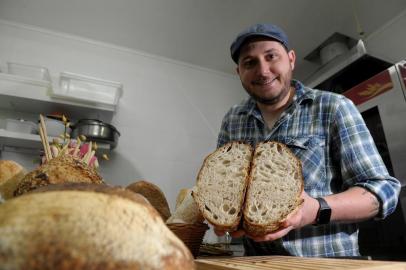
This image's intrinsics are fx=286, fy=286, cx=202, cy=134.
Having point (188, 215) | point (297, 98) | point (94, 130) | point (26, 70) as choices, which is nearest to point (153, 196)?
point (188, 215)

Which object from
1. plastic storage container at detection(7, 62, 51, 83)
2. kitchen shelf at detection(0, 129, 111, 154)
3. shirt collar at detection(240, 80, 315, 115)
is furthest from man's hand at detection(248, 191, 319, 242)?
plastic storage container at detection(7, 62, 51, 83)

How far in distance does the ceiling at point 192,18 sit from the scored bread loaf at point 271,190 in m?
1.93

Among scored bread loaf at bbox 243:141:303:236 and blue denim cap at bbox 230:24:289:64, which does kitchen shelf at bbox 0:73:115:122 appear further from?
scored bread loaf at bbox 243:141:303:236

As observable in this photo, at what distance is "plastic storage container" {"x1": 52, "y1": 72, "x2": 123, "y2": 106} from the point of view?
224 centimetres

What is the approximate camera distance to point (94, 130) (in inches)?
85.5

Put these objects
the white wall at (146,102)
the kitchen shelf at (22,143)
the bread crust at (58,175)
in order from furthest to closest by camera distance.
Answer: the white wall at (146,102) < the kitchen shelf at (22,143) < the bread crust at (58,175)

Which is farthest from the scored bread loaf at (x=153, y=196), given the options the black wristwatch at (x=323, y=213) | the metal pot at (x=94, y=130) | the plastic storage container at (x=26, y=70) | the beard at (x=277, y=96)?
the plastic storage container at (x=26, y=70)

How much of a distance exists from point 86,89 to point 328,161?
6.26 ft

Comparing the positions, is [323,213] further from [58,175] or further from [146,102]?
[146,102]

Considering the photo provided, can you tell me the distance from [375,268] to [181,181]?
2.42 metres

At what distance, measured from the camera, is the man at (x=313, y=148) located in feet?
2.93

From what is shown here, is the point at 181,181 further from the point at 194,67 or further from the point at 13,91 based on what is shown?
the point at 13,91

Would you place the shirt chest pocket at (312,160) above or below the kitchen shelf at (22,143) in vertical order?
below

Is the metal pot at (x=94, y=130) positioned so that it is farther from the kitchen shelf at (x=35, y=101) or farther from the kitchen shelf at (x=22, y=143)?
the kitchen shelf at (x=35, y=101)
